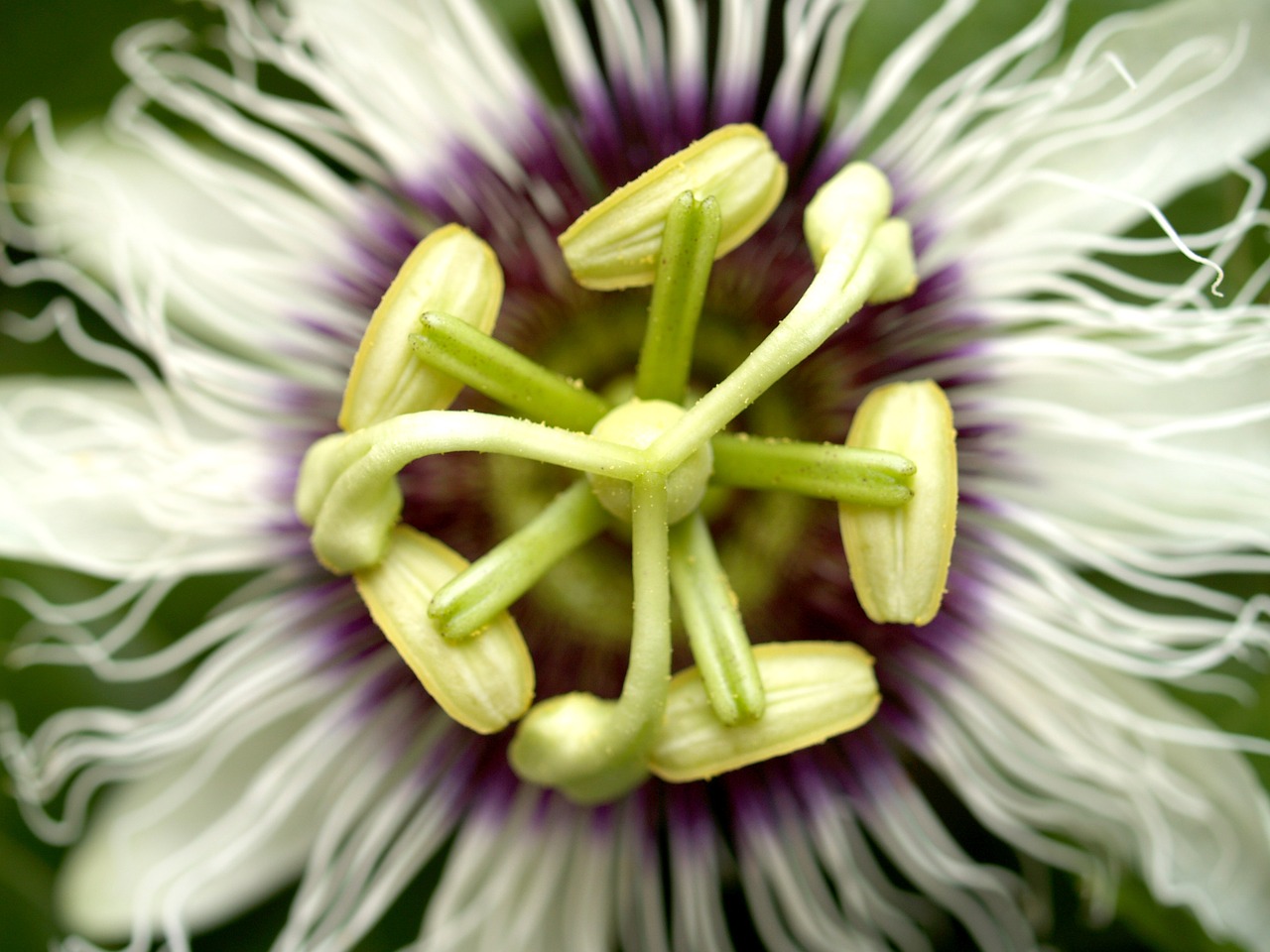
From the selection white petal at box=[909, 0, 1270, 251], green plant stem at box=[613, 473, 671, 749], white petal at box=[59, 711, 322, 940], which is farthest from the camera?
white petal at box=[59, 711, 322, 940]

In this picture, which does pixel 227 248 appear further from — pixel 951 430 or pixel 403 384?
pixel 951 430

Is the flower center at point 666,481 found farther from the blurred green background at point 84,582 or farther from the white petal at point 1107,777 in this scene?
the blurred green background at point 84,582

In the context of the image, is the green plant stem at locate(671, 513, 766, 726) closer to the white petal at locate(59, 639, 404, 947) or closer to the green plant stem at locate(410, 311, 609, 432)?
the green plant stem at locate(410, 311, 609, 432)

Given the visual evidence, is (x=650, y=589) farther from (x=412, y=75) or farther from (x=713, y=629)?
(x=412, y=75)

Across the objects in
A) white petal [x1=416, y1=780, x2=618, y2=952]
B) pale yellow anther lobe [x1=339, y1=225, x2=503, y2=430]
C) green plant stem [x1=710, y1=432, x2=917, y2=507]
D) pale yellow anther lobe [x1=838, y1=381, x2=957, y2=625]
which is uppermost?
pale yellow anther lobe [x1=339, y1=225, x2=503, y2=430]

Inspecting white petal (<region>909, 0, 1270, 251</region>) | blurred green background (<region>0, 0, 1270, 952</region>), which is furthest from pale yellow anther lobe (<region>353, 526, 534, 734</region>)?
white petal (<region>909, 0, 1270, 251</region>)

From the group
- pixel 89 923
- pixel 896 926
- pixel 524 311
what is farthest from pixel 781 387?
pixel 89 923

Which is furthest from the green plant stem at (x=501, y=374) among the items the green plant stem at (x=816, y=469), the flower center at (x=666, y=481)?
the green plant stem at (x=816, y=469)
